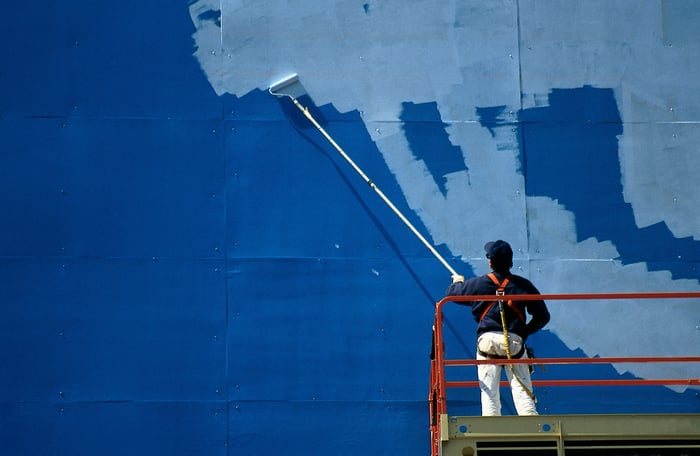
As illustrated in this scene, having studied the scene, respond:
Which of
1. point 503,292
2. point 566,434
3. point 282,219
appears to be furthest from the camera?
point 282,219

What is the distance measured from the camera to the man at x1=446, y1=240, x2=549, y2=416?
6.62 m

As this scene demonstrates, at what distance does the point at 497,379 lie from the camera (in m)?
6.68

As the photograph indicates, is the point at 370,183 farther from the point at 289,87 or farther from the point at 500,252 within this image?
the point at 500,252

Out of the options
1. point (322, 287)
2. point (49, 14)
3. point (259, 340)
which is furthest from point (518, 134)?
point (49, 14)

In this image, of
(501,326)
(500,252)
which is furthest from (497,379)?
(500,252)

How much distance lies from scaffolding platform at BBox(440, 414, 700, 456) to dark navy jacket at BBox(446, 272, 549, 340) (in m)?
0.67

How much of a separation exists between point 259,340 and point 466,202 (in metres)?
1.83

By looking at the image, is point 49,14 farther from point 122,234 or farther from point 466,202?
point 466,202

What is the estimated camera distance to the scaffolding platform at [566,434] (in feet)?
20.4

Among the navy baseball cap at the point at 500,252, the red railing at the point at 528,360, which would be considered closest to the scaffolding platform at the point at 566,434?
the red railing at the point at 528,360

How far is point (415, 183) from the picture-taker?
7.98 meters

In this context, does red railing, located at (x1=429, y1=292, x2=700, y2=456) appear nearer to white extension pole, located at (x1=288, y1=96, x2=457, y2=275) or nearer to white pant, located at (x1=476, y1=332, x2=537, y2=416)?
white pant, located at (x1=476, y1=332, x2=537, y2=416)

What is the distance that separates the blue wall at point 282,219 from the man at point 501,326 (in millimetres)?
1091

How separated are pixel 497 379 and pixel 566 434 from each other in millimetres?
622
